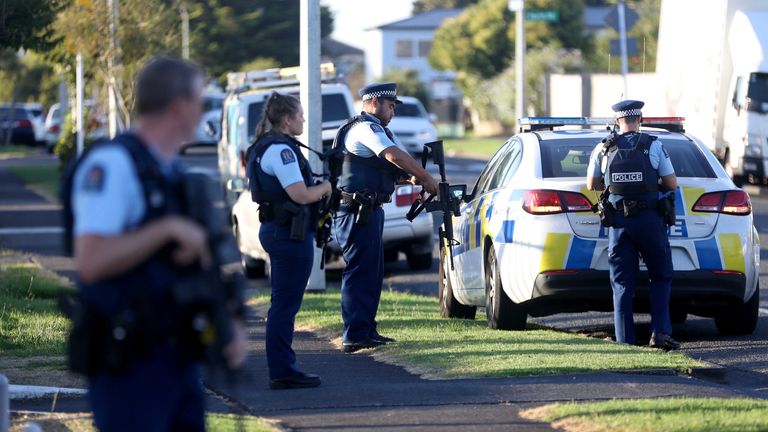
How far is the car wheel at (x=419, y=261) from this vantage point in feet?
52.7

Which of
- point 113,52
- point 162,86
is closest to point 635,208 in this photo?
point 162,86

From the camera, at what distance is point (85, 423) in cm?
684

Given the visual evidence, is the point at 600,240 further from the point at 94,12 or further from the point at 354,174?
the point at 94,12

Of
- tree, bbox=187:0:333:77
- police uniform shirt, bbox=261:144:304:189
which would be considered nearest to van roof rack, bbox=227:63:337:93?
police uniform shirt, bbox=261:144:304:189

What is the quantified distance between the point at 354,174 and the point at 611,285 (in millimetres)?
1855

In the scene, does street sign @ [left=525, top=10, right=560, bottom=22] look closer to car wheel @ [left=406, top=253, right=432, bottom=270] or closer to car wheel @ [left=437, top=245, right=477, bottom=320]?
car wheel @ [left=406, top=253, right=432, bottom=270]

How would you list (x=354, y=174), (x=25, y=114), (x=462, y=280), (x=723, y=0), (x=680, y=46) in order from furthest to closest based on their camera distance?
(x=25, y=114) < (x=680, y=46) < (x=723, y=0) < (x=462, y=280) < (x=354, y=174)

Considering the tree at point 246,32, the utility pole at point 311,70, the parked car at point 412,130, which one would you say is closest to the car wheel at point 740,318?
the utility pole at point 311,70

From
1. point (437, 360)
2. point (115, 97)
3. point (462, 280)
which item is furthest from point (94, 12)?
point (437, 360)

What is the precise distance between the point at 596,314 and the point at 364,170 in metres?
3.43

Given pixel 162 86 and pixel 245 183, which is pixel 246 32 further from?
pixel 162 86

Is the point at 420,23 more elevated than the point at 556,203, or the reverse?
the point at 420,23

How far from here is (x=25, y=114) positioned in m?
61.9

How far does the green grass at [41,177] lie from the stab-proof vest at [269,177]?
→ 23119 mm
